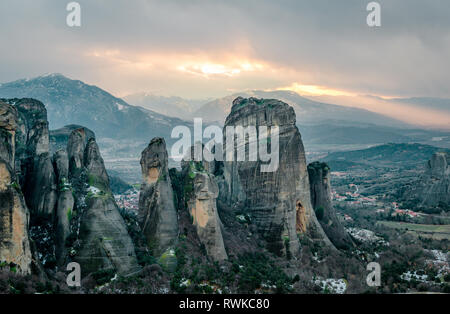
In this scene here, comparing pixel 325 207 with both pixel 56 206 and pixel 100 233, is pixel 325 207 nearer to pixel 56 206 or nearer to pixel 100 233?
pixel 100 233

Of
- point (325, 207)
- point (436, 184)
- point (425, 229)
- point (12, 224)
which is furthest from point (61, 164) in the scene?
point (436, 184)

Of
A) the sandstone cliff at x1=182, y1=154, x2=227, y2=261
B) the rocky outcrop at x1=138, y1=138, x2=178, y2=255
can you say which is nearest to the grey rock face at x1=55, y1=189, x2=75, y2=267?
the rocky outcrop at x1=138, y1=138, x2=178, y2=255

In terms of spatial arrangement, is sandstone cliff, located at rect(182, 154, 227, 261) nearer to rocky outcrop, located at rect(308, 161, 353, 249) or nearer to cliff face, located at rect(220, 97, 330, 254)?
Result: cliff face, located at rect(220, 97, 330, 254)

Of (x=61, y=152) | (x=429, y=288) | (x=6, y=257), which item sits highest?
(x=61, y=152)

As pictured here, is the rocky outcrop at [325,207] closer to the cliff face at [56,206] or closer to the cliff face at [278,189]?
the cliff face at [278,189]
